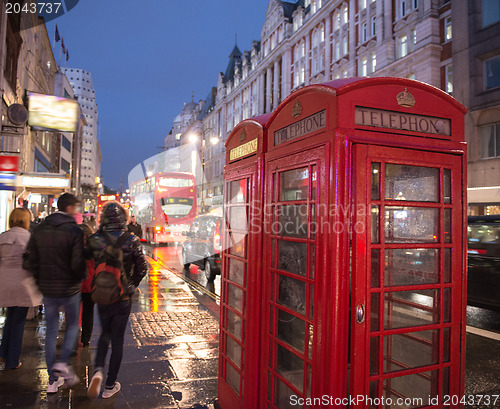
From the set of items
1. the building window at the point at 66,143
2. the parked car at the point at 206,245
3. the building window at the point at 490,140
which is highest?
the building window at the point at 66,143

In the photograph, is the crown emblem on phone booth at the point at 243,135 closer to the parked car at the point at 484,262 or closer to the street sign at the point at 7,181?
the parked car at the point at 484,262

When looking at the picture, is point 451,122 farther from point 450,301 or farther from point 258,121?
point 258,121

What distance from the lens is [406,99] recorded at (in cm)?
269

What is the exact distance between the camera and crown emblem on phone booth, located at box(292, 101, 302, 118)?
2.91m

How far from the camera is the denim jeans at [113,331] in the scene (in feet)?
12.8

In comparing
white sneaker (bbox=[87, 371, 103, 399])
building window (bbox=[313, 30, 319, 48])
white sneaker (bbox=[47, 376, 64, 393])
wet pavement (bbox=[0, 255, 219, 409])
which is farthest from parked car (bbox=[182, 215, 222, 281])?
building window (bbox=[313, 30, 319, 48])

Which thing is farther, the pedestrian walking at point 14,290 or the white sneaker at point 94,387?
the pedestrian walking at point 14,290

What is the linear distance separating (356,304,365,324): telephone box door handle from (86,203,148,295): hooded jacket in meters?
2.29

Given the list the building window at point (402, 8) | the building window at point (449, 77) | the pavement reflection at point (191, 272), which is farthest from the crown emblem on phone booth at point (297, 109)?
the building window at point (402, 8)

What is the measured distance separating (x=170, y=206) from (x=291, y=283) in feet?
68.1

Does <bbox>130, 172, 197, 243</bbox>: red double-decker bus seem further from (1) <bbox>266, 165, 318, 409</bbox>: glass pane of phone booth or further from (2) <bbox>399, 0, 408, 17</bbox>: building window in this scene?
(1) <bbox>266, 165, 318, 409</bbox>: glass pane of phone booth

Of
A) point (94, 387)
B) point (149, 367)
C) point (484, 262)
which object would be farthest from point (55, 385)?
point (484, 262)

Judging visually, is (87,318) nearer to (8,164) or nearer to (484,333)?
(8,164)

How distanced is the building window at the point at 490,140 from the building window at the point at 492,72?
84.0 inches
